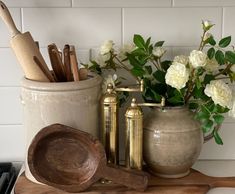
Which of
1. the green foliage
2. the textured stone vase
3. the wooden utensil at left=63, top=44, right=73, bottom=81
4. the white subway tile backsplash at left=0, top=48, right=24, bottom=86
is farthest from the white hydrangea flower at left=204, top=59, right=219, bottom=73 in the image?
the white subway tile backsplash at left=0, top=48, right=24, bottom=86

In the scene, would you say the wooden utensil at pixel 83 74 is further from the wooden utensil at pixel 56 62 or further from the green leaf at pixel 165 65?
the green leaf at pixel 165 65

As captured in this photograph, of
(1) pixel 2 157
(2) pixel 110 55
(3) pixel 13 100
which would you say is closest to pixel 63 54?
(2) pixel 110 55

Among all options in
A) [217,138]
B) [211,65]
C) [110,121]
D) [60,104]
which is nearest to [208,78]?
[211,65]

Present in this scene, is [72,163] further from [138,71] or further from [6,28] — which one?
[6,28]

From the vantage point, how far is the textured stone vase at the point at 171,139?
3.11 ft

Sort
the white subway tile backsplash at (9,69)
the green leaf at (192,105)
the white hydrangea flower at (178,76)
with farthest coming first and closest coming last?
1. the white subway tile backsplash at (9,69)
2. the green leaf at (192,105)
3. the white hydrangea flower at (178,76)

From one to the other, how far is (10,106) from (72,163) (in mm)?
309

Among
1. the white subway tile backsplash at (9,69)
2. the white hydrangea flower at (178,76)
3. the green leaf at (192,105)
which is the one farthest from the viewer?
the white subway tile backsplash at (9,69)

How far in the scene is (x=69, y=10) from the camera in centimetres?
108

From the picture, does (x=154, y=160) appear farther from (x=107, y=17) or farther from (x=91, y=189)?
(x=107, y=17)

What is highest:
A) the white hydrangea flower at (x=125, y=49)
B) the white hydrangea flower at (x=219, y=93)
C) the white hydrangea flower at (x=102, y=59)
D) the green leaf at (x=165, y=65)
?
the white hydrangea flower at (x=125, y=49)

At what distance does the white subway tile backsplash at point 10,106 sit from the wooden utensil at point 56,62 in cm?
20

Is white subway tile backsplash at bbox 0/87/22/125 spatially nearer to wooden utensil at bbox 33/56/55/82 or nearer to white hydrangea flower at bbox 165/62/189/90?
wooden utensil at bbox 33/56/55/82

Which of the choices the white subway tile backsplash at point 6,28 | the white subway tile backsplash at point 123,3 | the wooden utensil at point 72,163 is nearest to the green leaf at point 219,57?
the white subway tile backsplash at point 123,3
